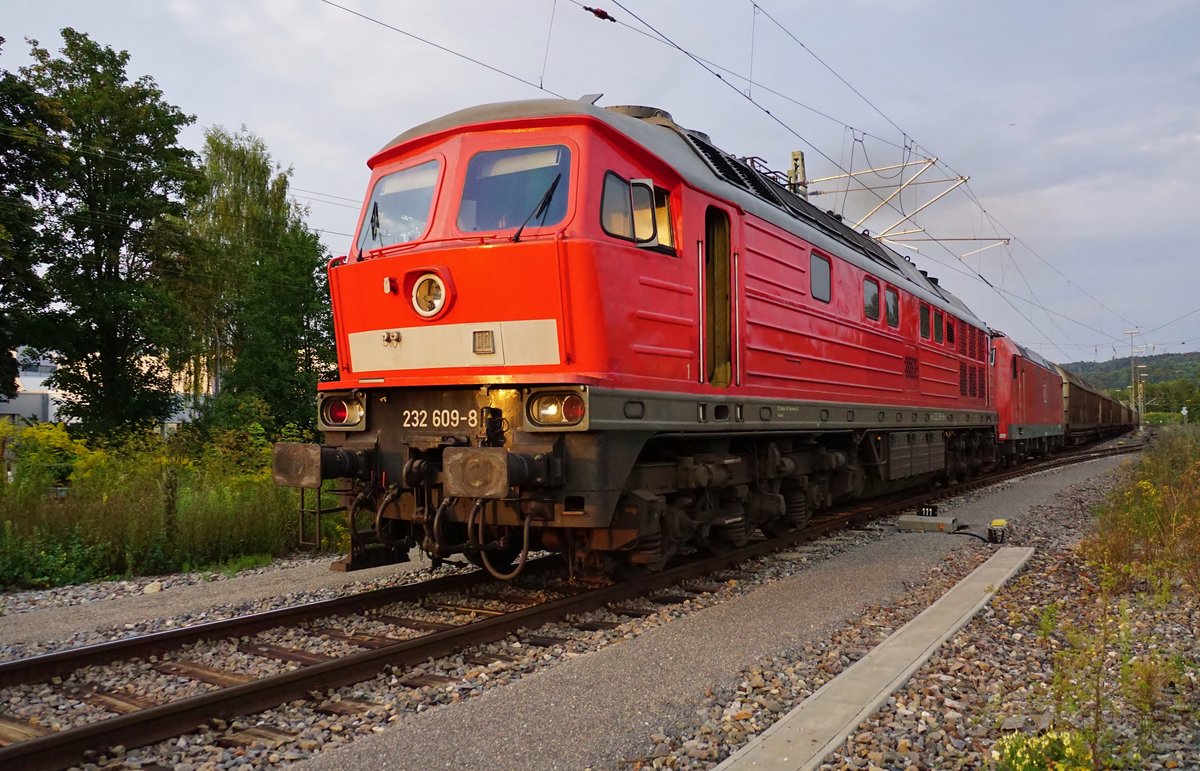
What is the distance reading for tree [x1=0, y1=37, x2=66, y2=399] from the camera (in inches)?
852

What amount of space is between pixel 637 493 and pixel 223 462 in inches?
350

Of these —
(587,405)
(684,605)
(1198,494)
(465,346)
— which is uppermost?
(465,346)

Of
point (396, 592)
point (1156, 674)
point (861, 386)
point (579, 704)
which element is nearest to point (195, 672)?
point (396, 592)

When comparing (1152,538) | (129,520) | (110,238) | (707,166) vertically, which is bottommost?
(1152,538)

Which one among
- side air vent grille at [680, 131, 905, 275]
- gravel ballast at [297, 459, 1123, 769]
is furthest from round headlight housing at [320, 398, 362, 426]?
side air vent grille at [680, 131, 905, 275]

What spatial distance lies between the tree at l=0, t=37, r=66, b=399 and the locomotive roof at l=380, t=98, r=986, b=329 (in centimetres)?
2043

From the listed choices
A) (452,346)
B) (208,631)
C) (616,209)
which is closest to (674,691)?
(452,346)

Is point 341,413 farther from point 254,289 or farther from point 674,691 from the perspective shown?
point 254,289

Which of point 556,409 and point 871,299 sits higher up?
point 871,299

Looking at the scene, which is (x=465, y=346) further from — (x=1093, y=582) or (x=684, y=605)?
(x=1093, y=582)

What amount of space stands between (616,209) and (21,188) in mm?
23227

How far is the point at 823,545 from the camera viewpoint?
9.22 meters

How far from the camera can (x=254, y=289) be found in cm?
2703

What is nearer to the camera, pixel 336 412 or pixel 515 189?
pixel 515 189
